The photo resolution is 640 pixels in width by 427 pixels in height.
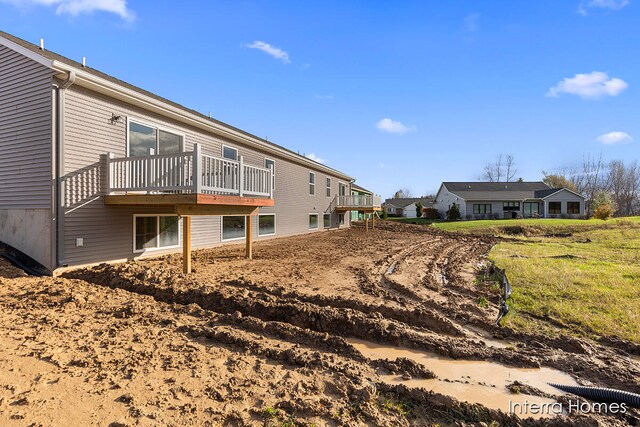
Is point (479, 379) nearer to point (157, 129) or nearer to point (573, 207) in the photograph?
point (157, 129)

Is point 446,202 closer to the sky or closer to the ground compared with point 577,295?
closer to the sky

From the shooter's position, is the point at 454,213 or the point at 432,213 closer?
the point at 454,213

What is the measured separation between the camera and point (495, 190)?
142 feet

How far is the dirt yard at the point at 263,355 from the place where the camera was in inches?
107

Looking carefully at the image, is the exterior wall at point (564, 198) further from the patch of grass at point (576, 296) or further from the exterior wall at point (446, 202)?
the patch of grass at point (576, 296)

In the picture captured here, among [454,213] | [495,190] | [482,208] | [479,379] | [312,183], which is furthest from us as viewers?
[495,190]

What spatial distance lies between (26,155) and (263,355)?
26.0 ft

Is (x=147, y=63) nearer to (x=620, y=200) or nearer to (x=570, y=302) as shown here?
(x=570, y=302)

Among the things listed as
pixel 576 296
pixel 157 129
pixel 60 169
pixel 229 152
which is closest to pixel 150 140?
pixel 157 129

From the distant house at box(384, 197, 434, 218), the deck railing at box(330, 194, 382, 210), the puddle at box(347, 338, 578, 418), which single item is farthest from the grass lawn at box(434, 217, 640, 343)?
the distant house at box(384, 197, 434, 218)

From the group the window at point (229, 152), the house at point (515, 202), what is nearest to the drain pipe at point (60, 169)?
the window at point (229, 152)

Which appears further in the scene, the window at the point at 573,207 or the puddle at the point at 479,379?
the window at the point at 573,207

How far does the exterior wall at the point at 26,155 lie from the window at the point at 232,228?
589 cm

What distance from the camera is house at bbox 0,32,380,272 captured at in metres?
7.18
